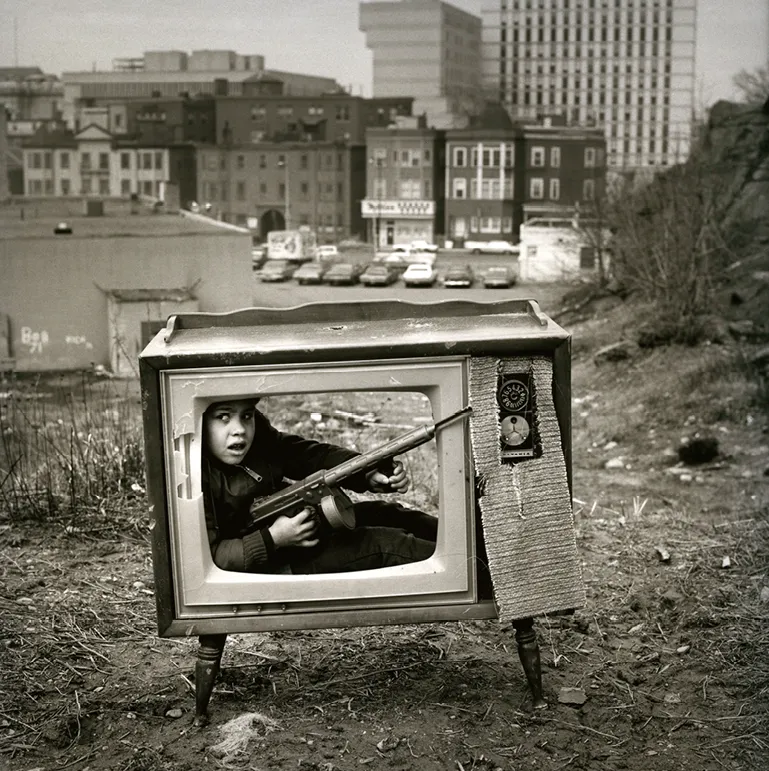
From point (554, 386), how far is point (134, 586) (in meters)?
1.61

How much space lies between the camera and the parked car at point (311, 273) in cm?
1961

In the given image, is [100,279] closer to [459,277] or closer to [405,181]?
[459,277]

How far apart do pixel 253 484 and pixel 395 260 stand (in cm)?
1823

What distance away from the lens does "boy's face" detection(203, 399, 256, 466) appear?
2314mm

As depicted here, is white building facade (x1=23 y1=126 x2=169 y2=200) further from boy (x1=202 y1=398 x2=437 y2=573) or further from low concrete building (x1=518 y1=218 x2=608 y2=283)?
boy (x1=202 y1=398 x2=437 y2=573)

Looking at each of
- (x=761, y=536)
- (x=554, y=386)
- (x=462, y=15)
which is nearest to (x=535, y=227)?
(x=462, y=15)

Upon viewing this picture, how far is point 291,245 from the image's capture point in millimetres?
22672

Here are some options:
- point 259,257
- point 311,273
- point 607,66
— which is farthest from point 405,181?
point 311,273

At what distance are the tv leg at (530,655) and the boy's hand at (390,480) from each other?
15.1 inches

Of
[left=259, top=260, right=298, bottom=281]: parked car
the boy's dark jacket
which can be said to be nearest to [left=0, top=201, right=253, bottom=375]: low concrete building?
[left=259, top=260, right=298, bottom=281]: parked car

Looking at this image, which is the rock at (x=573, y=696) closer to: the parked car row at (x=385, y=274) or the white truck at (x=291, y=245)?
the parked car row at (x=385, y=274)

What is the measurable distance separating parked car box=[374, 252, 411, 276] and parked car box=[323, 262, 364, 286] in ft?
1.60

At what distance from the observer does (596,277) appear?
1684cm

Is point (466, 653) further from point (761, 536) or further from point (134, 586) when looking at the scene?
point (761, 536)
